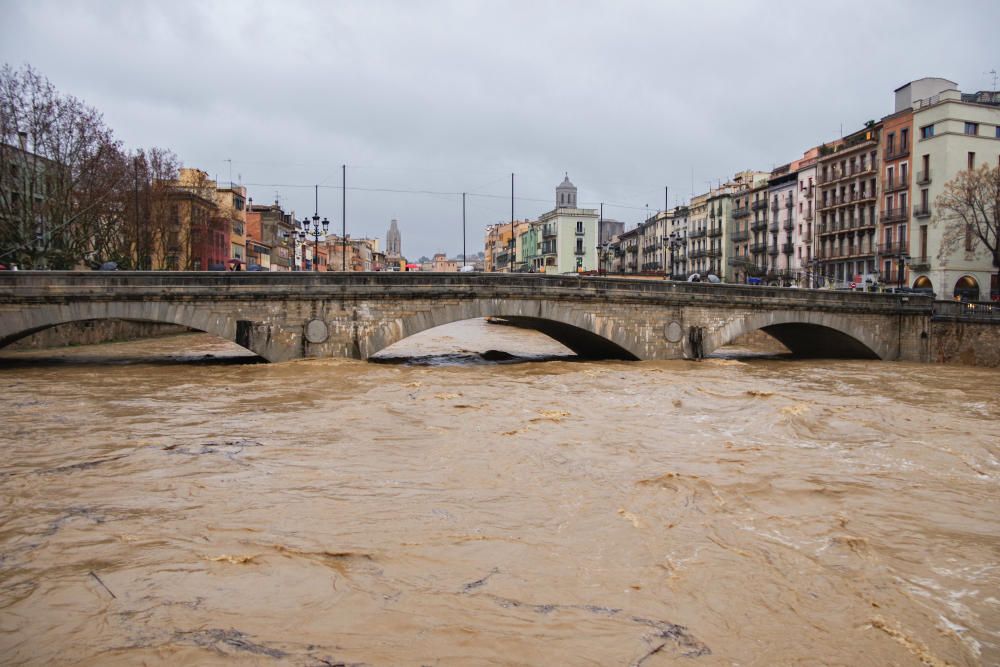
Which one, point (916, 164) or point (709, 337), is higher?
point (916, 164)

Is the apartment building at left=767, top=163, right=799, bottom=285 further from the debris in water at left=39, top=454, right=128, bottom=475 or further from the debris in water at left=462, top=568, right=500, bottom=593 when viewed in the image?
the debris in water at left=462, top=568, right=500, bottom=593

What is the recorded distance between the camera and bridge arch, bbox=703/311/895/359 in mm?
31031

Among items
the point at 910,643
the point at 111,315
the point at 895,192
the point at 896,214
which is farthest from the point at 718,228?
the point at 910,643

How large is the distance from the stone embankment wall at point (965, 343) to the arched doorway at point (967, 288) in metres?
14.9

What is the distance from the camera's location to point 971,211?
44.9 m

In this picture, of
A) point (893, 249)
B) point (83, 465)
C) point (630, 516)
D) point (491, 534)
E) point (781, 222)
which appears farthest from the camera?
point (781, 222)

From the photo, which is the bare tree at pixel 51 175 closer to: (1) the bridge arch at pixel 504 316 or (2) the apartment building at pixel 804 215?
(1) the bridge arch at pixel 504 316

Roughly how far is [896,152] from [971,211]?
8437mm

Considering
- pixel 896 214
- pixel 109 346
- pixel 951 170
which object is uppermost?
pixel 951 170

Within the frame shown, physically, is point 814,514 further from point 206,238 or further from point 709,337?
point 206,238

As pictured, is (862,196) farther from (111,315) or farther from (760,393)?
(111,315)

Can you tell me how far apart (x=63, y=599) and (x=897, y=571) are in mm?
8075

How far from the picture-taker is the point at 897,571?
24.9 ft

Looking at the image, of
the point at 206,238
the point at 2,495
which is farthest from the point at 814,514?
the point at 206,238
